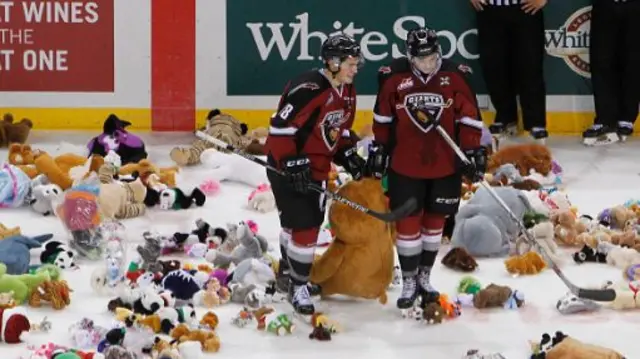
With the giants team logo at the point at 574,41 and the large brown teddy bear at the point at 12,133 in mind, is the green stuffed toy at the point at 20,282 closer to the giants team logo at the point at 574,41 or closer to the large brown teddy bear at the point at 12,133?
the large brown teddy bear at the point at 12,133

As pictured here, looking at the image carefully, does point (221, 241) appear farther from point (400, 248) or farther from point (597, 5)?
point (597, 5)

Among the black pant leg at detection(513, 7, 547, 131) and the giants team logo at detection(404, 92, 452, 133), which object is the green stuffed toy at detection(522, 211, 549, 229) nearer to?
the giants team logo at detection(404, 92, 452, 133)

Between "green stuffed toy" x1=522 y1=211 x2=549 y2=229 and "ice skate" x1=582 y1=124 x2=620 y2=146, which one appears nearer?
"green stuffed toy" x1=522 y1=211 x2=549 y2=229

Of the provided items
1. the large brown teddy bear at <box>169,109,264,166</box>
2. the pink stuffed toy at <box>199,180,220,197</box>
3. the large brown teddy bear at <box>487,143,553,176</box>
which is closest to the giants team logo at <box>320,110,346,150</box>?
the pink stuffed toy at <box>199,180,220,197</box>

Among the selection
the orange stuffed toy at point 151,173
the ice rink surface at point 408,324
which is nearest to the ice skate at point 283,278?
the ice rink surface at point 408,324

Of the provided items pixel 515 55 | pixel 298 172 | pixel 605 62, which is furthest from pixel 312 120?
pixel 605 62

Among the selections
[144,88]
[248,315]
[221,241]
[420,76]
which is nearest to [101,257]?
[221,241]

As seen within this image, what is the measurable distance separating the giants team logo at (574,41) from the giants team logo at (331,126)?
3718 millimetres

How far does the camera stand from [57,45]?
30.2ft

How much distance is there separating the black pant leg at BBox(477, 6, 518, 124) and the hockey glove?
3.60 metres

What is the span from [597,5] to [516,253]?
9.23 ft

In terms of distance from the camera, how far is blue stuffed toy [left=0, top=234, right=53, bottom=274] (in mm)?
6199

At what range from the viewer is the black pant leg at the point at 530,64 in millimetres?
8984

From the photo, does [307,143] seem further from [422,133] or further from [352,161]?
[422,133]
